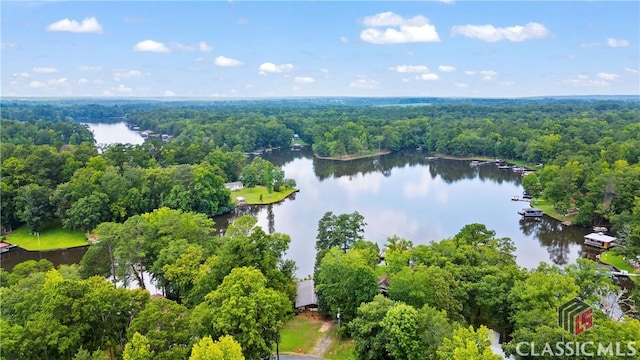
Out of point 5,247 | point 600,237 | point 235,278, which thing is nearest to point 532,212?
point 600,237

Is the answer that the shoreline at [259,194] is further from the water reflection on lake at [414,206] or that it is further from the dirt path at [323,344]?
the dirt path at [323,344]

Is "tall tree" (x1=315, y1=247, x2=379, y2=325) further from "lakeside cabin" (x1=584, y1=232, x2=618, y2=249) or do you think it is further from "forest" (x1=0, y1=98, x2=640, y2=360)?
"lakeside cabin" (x1=584, y1=232, x2=618, y2=249)

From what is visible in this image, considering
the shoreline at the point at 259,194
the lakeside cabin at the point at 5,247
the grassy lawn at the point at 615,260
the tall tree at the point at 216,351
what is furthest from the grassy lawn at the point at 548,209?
the lakeside cabin at the point at 5,247

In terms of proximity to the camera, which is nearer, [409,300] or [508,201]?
[409,300]

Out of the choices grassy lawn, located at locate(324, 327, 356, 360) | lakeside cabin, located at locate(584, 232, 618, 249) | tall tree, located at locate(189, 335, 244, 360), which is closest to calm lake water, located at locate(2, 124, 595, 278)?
lakeside cabin, located at locate(584, 232, 618, 249)

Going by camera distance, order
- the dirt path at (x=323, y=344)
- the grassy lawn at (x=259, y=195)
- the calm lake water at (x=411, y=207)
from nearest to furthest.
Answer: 1. the dirt path at (x=323, y=344)
2. the calm lake water at (x=411, y=207)
3. the grassy lawn at (x=259, y=195)

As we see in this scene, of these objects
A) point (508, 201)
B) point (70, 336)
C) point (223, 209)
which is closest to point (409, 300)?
point (70, 336)

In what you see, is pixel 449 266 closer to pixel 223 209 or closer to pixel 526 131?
pixel 223 209
